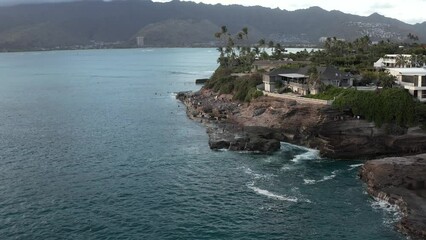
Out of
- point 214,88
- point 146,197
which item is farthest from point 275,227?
point 214,88

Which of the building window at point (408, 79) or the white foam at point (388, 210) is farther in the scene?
the building window at point (408, 79)

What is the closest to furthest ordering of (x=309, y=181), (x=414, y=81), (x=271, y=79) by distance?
1. (x=309, y=181)
2. (x=414, y=81)
3. (x=271, y=79)

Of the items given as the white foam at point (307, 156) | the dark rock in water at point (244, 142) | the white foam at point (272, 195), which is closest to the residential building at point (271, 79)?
the dark rock in water at point (244, 142)

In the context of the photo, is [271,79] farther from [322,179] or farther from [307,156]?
[322,179]

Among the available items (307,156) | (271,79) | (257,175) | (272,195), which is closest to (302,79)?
(271,79)

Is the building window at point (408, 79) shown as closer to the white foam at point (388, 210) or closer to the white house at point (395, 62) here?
the white house at point (395, 62)

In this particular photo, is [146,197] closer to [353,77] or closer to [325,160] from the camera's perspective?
[325,160]

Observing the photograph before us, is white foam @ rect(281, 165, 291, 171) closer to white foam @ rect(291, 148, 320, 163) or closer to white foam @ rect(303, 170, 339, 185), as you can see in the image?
white foam @ rect(291, 148, 320, 163)
